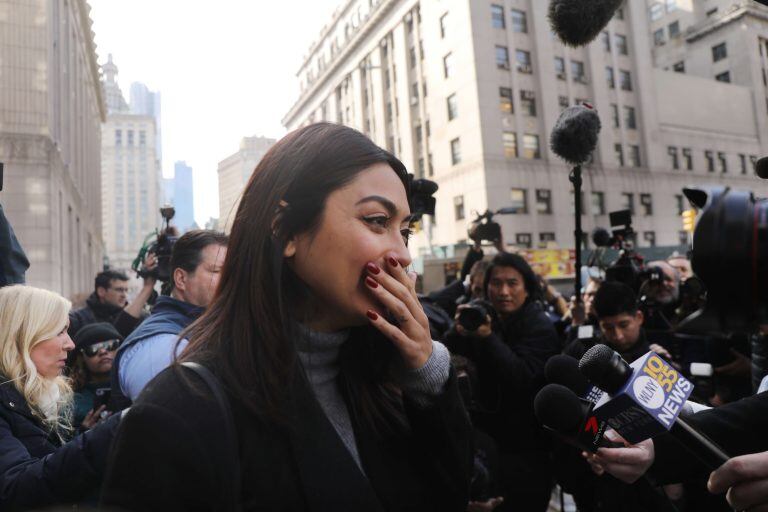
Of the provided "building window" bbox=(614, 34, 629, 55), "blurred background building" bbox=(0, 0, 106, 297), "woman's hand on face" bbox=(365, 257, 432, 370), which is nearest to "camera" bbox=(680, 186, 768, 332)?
"woman's hand on face" bbox=(365, 257, 432, 370)

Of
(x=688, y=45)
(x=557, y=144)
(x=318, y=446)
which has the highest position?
(x=688, y=45)

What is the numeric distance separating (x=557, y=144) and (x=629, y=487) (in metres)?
2.43

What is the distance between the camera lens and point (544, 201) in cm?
3297

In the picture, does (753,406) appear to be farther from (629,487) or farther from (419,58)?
(419,58)

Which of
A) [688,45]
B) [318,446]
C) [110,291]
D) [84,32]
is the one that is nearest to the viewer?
[318,446]

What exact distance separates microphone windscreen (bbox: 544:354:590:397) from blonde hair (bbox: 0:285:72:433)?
94.0 inches

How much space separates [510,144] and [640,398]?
3244cm

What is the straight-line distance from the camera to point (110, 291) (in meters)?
6.48

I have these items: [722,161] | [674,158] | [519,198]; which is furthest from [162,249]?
[722,161]

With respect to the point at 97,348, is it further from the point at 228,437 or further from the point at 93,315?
the point at 228,437

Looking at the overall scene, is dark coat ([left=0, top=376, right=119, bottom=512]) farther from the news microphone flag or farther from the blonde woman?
the news microphone flag

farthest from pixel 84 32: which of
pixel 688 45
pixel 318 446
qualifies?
pixel 688 45

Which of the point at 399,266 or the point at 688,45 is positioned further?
the point at 688,45

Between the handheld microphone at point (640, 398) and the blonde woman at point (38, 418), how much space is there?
1897 millimetres
